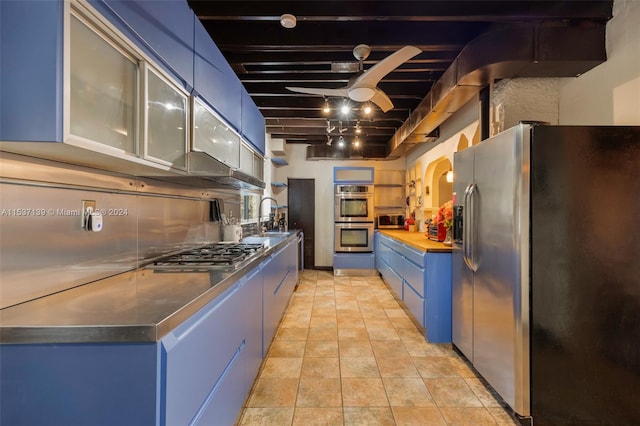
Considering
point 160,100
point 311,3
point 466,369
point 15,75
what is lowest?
point 466,369

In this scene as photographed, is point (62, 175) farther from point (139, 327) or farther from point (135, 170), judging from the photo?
point (139, 327)

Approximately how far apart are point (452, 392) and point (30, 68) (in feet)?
8.80

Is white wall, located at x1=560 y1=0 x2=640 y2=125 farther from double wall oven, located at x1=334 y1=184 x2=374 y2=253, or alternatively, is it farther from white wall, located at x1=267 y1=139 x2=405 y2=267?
white wall, located at x1=267 y1=139 x2=405 y2=267

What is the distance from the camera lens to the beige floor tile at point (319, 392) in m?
1.80

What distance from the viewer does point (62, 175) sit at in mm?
1186

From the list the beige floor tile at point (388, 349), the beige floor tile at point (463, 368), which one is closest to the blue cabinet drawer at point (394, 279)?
the beige floor tile at point (388, 349)

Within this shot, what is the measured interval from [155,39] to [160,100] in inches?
10.8

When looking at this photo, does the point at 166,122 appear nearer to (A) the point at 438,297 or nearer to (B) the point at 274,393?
(B) the point at 274,393

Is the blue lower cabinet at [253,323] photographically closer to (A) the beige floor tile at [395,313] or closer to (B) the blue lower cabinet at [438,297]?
(B) the blue lower cabinet at [438,297]

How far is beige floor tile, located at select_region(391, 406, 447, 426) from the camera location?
1640mm

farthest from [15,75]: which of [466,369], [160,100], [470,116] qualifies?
[470,116]

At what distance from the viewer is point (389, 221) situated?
5.59 metres

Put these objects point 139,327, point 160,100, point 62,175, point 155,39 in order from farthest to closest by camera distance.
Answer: point 160,100 → point 155,39 → point 62,175 → point 139,327

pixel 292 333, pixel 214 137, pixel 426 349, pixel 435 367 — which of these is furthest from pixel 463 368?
pixel 214 137
